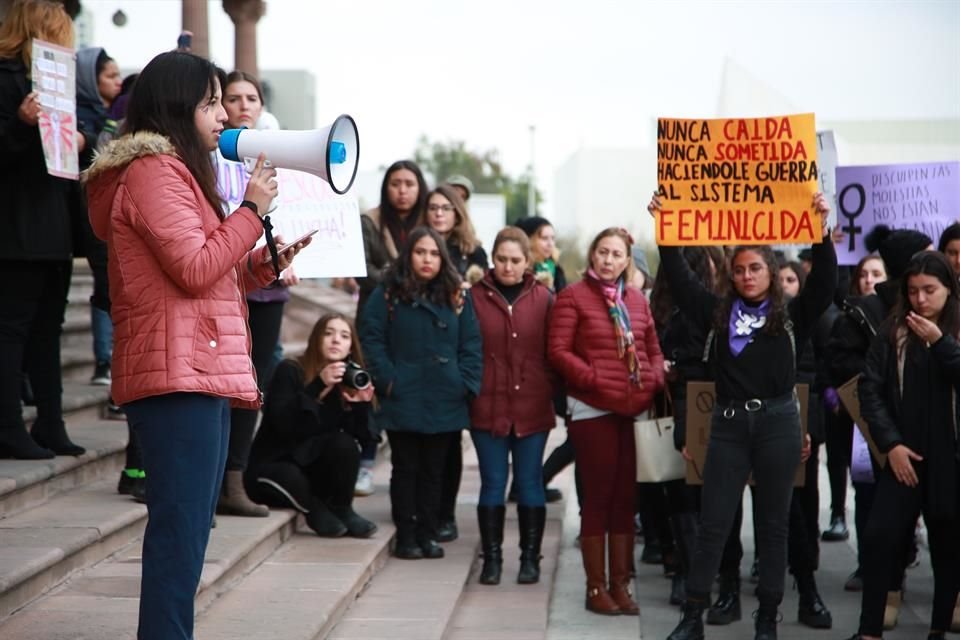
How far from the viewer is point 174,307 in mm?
3820

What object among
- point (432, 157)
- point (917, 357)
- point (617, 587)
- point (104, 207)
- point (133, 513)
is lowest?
point (617, 587)

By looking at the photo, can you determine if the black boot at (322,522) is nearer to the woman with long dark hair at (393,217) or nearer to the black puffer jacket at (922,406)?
the woman with long dark hair at (393,217)

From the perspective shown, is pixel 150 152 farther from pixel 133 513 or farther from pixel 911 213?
pixel 911 213

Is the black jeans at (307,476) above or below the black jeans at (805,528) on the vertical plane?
above

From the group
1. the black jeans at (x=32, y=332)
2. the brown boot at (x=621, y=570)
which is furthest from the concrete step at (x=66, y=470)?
the brown boot at (x=621, y=570)

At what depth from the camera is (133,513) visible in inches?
242

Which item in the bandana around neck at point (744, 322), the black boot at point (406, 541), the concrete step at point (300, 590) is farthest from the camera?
the black boot at point (406, 541)

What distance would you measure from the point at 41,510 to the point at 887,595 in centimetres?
394

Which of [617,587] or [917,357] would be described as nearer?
[917,357]

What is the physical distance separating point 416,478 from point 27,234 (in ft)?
9.15

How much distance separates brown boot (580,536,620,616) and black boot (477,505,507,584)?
2.02 feet

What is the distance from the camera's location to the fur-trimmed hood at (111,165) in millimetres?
3844

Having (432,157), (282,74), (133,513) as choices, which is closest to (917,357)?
(133,513)

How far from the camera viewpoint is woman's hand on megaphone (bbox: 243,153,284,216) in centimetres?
392
